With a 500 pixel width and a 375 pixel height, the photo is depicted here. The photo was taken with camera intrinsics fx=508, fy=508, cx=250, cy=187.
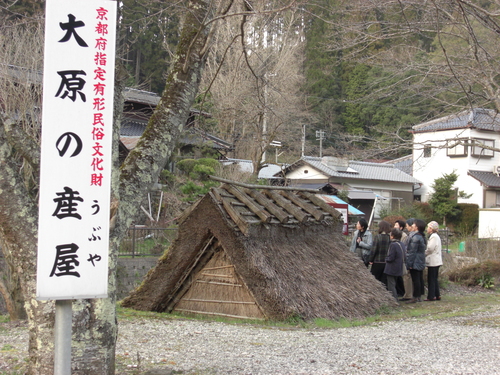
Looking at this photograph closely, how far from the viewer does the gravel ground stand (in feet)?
15.7

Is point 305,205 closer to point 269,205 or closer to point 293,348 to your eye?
point 269,205

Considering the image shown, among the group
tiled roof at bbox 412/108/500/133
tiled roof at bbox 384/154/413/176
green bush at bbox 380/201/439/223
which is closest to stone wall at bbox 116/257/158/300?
tiled roof at bbox 412/108/500/133

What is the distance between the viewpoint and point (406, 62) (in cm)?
1174

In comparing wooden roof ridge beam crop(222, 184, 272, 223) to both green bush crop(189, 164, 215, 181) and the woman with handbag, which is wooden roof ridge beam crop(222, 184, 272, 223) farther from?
green bush crop(189, 164, 215, 181)

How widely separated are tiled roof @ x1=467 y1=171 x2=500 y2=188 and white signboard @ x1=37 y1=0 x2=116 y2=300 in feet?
107

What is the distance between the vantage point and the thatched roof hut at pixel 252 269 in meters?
7.68

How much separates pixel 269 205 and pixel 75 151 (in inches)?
226

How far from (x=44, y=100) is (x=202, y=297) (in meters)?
6.06

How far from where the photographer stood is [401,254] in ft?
31.4

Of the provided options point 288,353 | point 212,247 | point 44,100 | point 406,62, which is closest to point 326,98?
point 406,62

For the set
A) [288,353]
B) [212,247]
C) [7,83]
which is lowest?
[288,353]

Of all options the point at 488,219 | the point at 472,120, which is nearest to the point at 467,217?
the point at 488,219

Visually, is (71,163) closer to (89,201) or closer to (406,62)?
(89,201)

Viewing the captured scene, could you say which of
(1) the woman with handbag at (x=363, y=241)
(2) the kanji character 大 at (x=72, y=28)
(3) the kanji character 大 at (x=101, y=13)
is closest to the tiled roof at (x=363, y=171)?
(1) the woman with handbag at (x=363, y=241)
